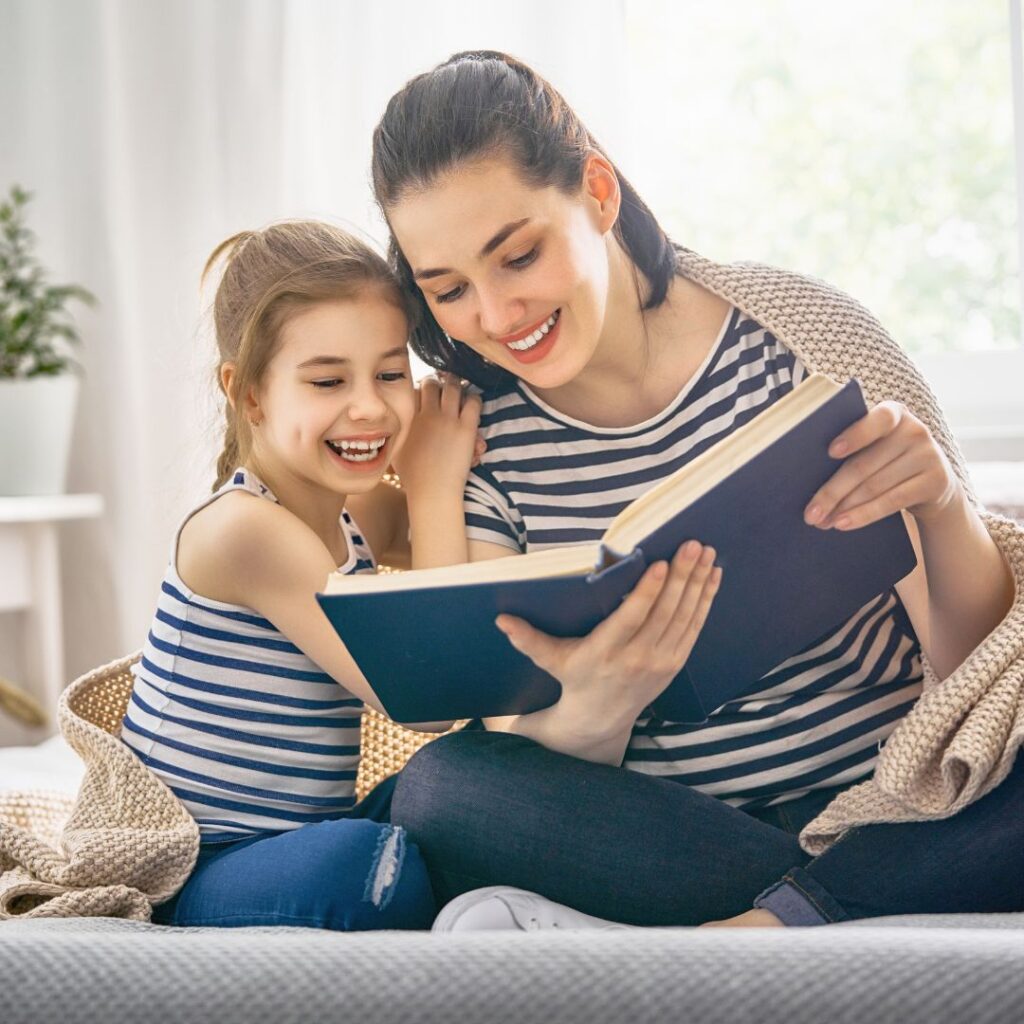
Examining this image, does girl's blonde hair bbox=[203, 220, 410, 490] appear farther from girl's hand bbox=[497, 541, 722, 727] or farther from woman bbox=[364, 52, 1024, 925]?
girl's hand bbox=[497, 541, 722, 727]

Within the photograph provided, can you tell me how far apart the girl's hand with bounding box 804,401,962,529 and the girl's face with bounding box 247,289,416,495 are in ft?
1.44

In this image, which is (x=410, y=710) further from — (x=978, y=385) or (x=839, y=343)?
(x=978, y=385)

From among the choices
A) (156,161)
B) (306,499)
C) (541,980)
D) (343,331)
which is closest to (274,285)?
(343,331)

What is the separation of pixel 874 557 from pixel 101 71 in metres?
2.10

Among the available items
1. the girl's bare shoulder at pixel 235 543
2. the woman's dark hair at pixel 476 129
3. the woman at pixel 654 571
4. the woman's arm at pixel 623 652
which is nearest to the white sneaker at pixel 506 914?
the woman at pixel 654 571

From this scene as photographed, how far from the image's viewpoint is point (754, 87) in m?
2.44

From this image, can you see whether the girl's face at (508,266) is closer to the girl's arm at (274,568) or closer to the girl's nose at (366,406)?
the girl's nose at (366,406)

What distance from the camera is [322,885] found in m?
0.98

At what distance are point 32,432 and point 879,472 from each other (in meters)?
1.78

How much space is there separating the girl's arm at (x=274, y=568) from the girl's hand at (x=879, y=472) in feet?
1.34

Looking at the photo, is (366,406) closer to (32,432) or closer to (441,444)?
(441,444)

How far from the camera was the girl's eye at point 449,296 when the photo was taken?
113 centimetres

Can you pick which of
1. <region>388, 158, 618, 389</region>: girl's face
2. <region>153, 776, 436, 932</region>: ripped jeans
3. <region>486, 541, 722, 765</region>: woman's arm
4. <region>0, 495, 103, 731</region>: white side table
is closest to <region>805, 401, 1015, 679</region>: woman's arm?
<region>486, 541, 722, 765</region>: woman's arm

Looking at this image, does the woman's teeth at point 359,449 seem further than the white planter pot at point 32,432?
No
